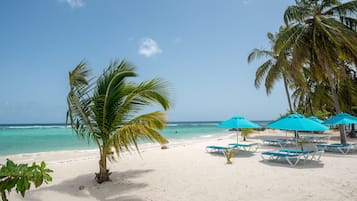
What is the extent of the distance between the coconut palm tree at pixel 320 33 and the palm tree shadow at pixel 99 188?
10822 millimetres

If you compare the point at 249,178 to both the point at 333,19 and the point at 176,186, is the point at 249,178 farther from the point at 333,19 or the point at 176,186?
the point at 333,19

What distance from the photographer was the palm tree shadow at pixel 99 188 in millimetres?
5145

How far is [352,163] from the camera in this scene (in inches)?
316

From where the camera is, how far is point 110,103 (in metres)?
6.14

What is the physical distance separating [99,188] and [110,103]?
2.07 meters

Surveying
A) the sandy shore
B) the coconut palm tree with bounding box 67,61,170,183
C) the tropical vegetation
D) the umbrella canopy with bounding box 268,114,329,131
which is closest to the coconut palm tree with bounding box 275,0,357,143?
the tropical vegetation

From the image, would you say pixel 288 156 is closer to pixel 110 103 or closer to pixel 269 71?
pixel 110 103

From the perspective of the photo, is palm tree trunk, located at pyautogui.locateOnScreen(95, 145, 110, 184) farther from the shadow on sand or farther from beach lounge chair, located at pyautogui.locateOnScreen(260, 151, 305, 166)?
beach lounge chair, located at pyautogui.locateOnScreen(260, 151, 305, 166)

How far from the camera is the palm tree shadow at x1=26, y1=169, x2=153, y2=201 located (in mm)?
5145

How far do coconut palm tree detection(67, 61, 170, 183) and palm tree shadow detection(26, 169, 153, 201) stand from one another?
1.09 ft

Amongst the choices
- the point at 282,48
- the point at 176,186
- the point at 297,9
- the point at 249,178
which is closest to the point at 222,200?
the point at 176,186

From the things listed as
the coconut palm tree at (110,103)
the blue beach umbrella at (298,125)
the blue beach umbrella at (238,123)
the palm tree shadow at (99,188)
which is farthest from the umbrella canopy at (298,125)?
the palm tree shadow at (99,188)

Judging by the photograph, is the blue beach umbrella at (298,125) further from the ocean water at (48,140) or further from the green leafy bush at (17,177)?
the green leafy bush at (17,177)

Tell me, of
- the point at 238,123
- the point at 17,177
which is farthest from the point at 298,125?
the point at 17,177
